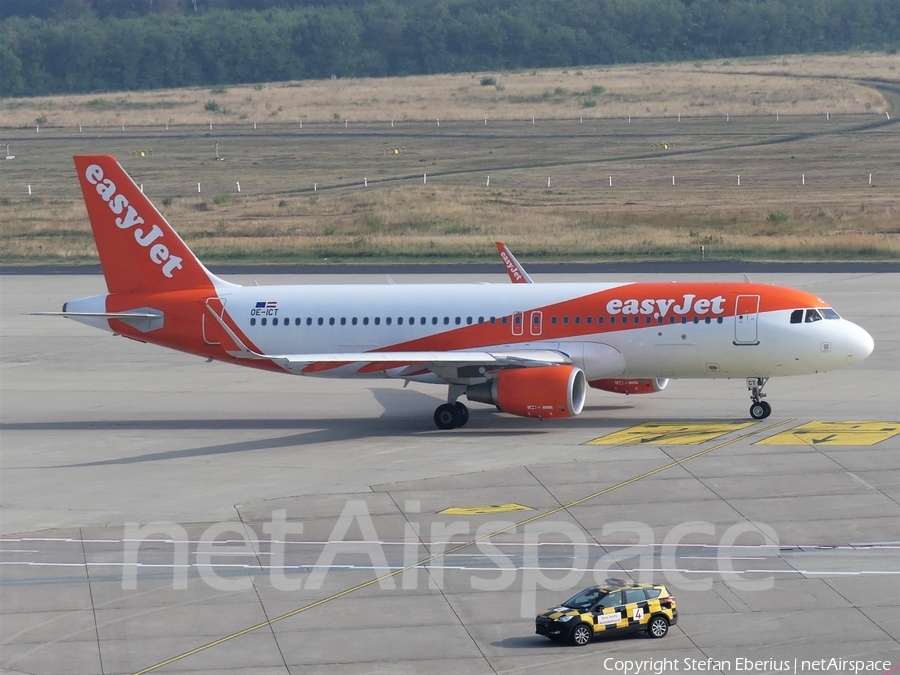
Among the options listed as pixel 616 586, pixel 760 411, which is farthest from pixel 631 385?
pixel 616 586

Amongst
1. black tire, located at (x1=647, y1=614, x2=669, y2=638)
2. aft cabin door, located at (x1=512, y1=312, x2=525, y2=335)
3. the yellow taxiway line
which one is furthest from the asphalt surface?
aft cabin door, located at (x1=512, y1=312, x2=525, y2=335)

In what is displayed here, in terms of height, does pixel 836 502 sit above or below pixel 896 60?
below

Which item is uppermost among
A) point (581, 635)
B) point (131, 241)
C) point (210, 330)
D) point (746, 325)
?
point (131, 241)

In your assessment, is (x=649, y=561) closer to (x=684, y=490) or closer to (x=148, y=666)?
(x=684, y=490)

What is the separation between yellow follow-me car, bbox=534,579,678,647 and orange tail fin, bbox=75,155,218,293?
2417 centimetres

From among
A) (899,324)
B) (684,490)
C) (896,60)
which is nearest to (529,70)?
(896,60)

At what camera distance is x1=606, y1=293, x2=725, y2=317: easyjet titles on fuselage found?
38.2 m

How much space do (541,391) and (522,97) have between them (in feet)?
422

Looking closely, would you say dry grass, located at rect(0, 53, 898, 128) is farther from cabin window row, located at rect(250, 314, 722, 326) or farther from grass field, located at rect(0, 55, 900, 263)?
cabin window row, located at rect(250, 314, 722, 326)

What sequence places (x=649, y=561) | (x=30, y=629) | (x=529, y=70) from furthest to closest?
(x=529, y=70)
(x=649, y=561)
(x=30, y=629)

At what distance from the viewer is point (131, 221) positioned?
139ft

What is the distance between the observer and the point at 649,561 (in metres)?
25.5

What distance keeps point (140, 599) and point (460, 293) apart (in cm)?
A: 1856

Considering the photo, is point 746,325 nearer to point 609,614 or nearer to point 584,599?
point 584,599
